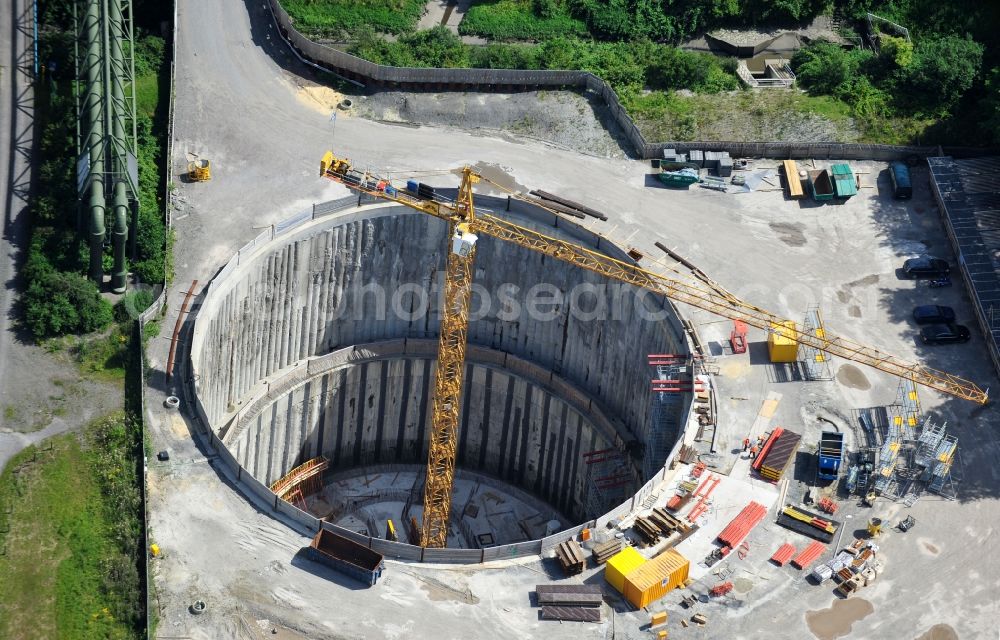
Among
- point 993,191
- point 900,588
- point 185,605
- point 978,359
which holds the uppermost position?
point 993,191

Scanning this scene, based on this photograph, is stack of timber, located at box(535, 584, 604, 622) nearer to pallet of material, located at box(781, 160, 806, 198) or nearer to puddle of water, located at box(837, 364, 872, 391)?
puddle of water, located at box(837, 364, 872, 391)

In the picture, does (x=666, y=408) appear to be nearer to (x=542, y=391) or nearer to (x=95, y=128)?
(x=542, y=391)

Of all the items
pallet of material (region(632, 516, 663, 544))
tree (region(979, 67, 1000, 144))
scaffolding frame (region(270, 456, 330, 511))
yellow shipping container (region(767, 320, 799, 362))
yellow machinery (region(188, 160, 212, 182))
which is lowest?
scaffolding frame (region(270, 456, 330, 511))

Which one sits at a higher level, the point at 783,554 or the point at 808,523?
the point at 808,523

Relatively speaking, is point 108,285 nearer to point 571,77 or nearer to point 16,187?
point 16,187

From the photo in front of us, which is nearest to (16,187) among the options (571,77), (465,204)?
(465,204)

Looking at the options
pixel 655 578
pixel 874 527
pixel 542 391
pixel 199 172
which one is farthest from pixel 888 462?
pixel 199 172

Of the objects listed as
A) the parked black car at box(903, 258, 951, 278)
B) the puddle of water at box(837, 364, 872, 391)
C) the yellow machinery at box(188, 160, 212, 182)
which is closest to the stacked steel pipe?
the yellow machinery at box(188, 160, 212, 182)
